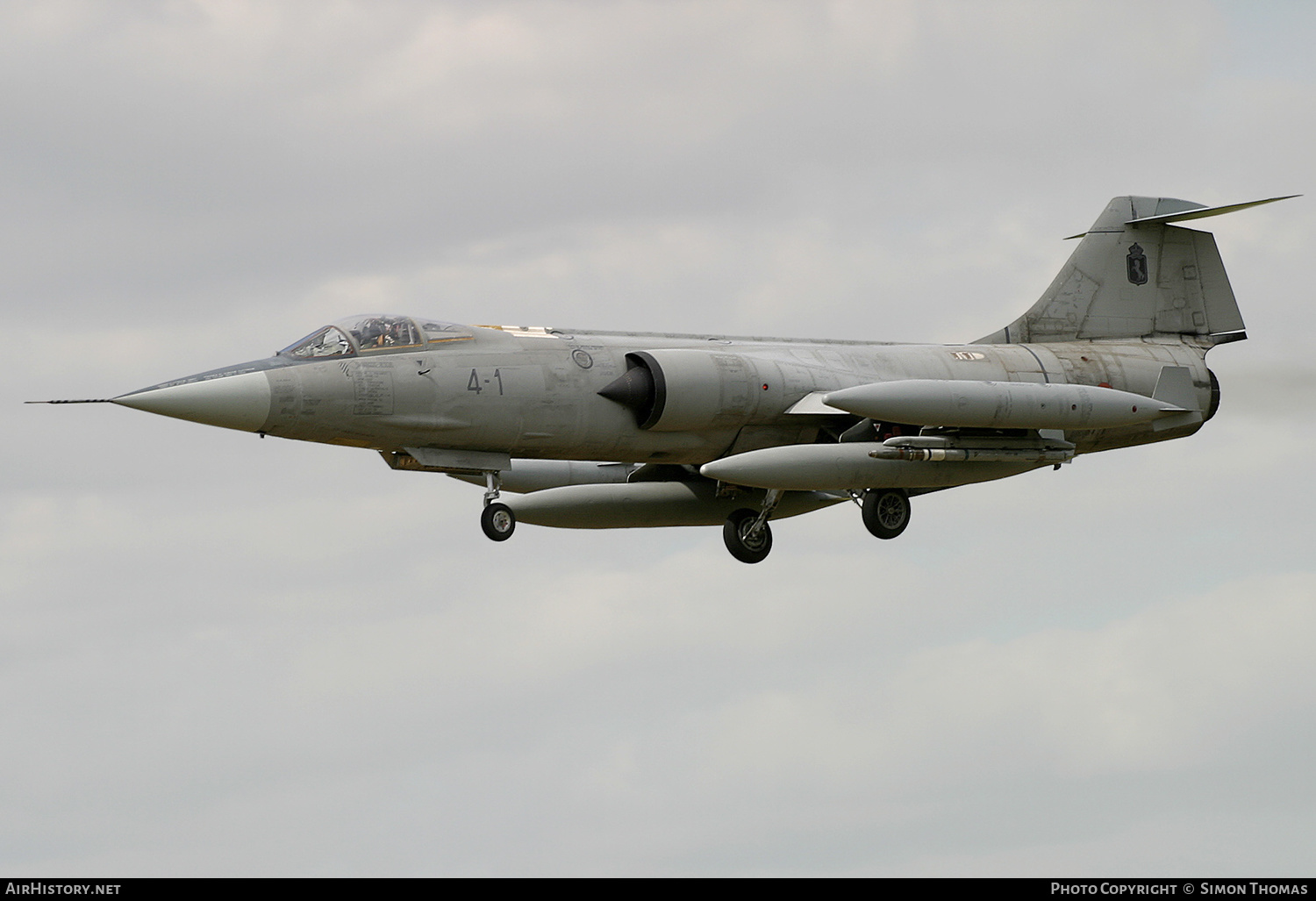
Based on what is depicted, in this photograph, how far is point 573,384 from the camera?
2222cm

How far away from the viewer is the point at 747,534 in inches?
980

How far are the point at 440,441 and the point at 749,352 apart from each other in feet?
14.5

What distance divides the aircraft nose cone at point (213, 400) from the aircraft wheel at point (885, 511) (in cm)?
808

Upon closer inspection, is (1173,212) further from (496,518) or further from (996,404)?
(496,518)

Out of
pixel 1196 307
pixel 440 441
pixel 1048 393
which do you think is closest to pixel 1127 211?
pixel 1196 307

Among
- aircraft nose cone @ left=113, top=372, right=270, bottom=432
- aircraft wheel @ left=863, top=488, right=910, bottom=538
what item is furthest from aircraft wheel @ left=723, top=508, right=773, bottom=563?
aircraft nose cone @ left=113, top=372, right=270, bottom=432

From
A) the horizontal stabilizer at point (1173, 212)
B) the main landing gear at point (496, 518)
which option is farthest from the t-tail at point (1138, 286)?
the main landing gear at point (496, 518)

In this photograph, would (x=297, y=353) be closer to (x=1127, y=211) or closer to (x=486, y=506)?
(x=486, y=506)

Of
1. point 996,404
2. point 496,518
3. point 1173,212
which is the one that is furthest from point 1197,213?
point 496,518

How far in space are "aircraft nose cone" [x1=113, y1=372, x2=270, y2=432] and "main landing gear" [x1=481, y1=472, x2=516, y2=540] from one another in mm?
2763

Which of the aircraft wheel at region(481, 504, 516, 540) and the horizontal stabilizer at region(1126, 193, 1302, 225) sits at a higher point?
the horizontal stabilizer at region(1126, 193, 1302, 225)

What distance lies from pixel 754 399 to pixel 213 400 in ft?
21.9

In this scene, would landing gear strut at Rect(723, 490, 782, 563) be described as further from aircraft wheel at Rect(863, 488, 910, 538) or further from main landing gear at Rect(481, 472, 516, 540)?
main landing gear at Rect(481, 472, 516, 540)

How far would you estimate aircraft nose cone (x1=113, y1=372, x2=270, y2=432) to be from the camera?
2045cm
